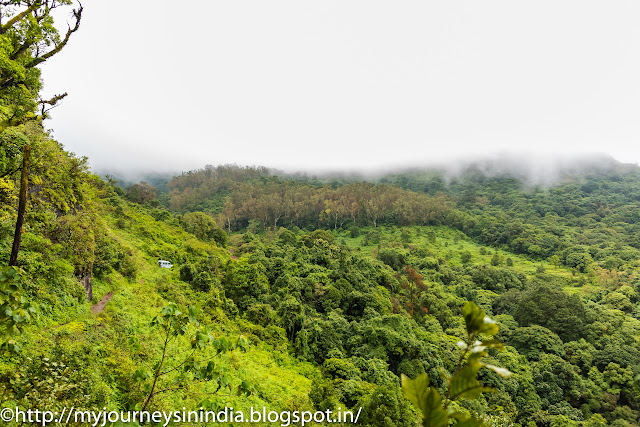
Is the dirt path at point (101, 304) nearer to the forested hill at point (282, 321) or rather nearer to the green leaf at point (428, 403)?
the forested hill at point (282, 321)

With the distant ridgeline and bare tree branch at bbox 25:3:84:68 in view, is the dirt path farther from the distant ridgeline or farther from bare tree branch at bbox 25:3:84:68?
the distant ridgeline

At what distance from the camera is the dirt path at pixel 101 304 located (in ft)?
36.2

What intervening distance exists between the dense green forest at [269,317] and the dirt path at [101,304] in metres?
0.13

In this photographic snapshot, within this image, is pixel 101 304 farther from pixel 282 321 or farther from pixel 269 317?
pixel 282 321

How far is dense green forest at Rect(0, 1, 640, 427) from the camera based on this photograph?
13.2 ft

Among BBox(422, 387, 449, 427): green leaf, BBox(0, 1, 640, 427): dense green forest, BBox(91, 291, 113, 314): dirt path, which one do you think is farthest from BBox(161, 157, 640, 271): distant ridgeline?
BBox(422, 387, 449, 427): green leaf

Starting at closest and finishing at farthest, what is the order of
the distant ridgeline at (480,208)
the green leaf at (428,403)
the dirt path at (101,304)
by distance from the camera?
1. the green leaf at (428,403)
2. the dirt path at (101,304)
3. the distant ridgeline at (480,208)

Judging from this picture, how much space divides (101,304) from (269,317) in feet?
25.4

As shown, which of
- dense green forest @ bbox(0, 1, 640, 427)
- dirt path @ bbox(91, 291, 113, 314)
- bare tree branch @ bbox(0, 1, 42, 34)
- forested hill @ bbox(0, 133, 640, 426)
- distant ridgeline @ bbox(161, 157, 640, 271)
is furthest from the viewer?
distant ridgeline @ bbox(161, 157, 640, 271)

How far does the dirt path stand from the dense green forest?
13cm

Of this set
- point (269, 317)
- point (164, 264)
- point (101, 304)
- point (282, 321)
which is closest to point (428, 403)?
point (101, 304)

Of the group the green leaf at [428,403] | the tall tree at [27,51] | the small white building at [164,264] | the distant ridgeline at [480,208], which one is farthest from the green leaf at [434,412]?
the distant ridgeline at [480,208]

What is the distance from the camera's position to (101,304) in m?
11.8

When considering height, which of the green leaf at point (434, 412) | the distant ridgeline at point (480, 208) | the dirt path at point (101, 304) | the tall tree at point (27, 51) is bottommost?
the distant ridgeline at point (480, 208)
